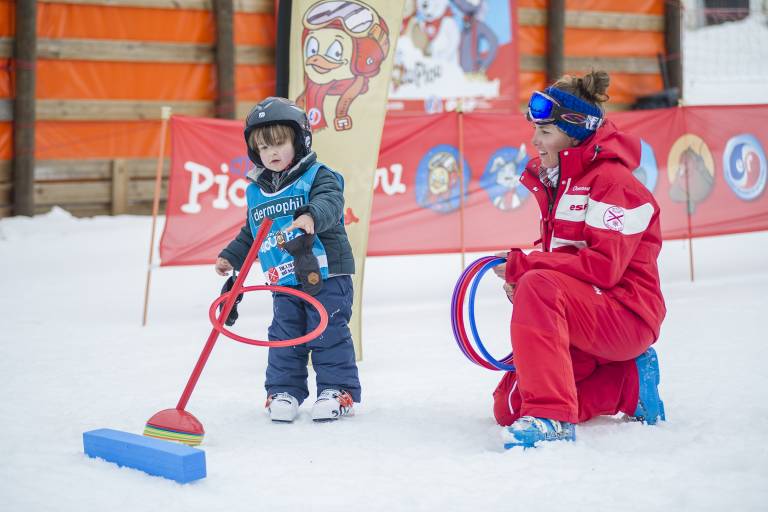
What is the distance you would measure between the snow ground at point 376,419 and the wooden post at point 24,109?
9.87 ft

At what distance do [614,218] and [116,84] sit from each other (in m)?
7.94

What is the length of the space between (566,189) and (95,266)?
5.35 m

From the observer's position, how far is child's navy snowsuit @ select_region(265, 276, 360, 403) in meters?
3.22

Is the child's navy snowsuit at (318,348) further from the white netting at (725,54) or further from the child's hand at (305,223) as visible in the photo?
the white netting at (725,54)

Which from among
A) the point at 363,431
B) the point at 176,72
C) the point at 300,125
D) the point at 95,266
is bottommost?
the point at 363,431

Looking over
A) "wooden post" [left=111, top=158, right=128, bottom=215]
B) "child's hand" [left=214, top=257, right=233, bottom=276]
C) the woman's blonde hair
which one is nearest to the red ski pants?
the woman's blonde hair

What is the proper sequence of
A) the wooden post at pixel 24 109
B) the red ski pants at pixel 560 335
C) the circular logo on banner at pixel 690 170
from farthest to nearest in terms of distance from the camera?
the wooden post at pixel 24 109 → the circular logo on banner at pixel 690 170 → the red ski pants at pixel 560 335

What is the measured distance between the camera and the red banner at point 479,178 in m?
5.65

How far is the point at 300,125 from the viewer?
3.17 metres

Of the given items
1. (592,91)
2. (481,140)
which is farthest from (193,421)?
(481,140)

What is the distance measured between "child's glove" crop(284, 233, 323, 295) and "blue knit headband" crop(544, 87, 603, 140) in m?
0.88

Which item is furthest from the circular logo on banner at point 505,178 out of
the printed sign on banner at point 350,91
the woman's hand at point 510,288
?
the woman's hand at point 510,288

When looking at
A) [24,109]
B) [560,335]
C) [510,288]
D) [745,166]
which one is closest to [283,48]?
[510,288]

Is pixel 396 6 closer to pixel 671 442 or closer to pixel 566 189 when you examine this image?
pixel 566 189
